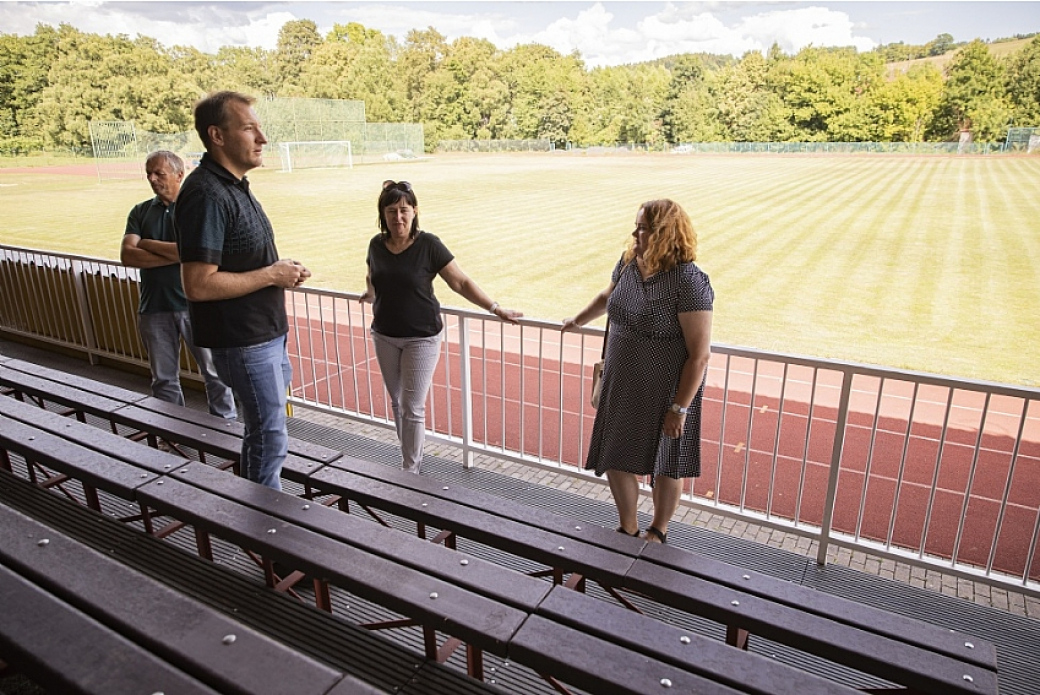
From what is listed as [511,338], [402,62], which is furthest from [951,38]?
[402,62]

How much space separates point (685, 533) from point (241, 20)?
98.8 feet

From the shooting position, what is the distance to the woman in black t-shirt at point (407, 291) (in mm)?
2586

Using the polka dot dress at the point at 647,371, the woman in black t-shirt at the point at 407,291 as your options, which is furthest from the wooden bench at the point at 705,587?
the woman in black t-shirt at the point at 407,291

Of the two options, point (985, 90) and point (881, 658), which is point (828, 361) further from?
point (985, 90)

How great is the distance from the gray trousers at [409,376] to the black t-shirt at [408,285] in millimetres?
53

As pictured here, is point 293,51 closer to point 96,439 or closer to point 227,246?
point 96,439

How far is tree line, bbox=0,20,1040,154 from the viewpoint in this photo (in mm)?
14633

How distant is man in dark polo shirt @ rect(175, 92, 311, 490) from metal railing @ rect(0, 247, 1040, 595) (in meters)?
1.11

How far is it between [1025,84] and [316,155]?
106 ft

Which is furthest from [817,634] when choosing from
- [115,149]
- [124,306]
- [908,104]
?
[908,104]

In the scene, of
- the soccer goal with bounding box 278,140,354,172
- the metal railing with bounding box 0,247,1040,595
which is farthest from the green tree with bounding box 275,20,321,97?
the metal railing with bounding box 0,247,1040,595

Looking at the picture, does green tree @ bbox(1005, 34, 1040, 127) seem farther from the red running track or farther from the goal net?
the goal net

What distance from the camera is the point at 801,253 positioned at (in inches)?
776

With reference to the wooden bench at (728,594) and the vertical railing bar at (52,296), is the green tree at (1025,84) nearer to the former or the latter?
the wooden bench at (728,594)
